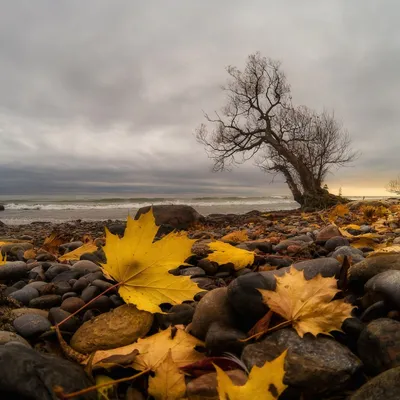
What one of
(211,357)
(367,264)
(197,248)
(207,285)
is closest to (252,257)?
(207,285)

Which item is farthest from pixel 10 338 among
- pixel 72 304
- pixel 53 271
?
pixel 53 271

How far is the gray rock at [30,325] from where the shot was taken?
1.42 meters

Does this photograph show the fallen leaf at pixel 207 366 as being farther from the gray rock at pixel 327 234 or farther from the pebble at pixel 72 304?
the gray rock at pixel 327 234

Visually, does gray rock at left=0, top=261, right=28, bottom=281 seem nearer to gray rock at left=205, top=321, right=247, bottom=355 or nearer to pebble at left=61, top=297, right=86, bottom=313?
pebble at left=61, top=297, right=86, bottom=313

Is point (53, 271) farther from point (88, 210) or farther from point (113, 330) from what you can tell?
point (88, 210)

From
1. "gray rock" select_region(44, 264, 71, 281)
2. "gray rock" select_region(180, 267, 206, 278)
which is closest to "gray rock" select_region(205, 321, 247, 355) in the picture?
"gray rock" select_region(180, 267, 206, 278)

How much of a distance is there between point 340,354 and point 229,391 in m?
0.42

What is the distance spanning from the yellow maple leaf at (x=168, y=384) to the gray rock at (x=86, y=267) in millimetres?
1254

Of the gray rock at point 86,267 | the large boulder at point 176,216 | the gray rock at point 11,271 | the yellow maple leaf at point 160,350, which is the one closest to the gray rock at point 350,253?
the yellow maple leaf at point 160,350

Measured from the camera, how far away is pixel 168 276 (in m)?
1.45

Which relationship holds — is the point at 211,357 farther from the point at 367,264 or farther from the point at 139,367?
the point at 367,264

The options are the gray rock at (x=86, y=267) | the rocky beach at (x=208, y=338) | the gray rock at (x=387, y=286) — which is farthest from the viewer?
the gray rock at (x=86, y=267)

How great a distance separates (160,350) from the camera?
1208mm

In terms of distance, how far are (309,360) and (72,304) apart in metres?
1.11
